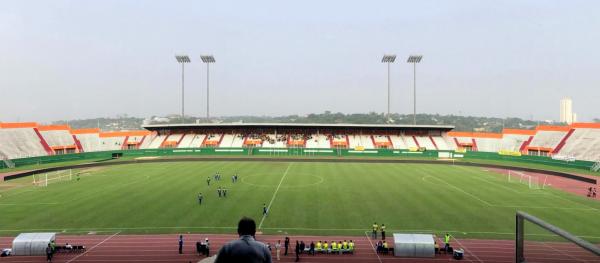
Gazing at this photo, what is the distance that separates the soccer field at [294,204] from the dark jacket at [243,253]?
24.2m

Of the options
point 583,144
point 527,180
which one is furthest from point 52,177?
point 583,144

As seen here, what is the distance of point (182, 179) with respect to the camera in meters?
51.0

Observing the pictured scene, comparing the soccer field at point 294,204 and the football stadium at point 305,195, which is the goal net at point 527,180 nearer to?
the football stadium at point 305,195

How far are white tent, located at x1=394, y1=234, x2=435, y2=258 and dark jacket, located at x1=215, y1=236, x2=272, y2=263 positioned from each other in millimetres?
21224

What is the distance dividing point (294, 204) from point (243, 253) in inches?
1283

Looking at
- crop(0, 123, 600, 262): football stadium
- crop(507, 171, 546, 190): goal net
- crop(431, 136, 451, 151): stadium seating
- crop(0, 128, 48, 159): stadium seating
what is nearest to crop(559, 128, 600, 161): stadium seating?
crop(0, 123, 600, 262): football stadium

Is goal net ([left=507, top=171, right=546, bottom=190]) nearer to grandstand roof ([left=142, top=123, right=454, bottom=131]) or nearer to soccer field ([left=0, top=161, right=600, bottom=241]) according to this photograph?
soccer field ([left=0, top=161, right=600, bottom=241])

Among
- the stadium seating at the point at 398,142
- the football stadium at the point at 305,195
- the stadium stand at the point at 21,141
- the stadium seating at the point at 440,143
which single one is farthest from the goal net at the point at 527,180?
the stadium stand at the point at 21,141

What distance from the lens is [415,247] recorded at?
23266 mm

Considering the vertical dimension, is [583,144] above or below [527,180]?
above

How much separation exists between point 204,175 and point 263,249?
174 feet

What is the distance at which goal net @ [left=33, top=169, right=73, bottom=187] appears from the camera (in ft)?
160

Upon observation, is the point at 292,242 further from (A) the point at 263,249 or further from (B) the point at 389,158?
(B) the point at 389,158

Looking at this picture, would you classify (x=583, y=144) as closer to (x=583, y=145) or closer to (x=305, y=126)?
(x=583, y=145)
